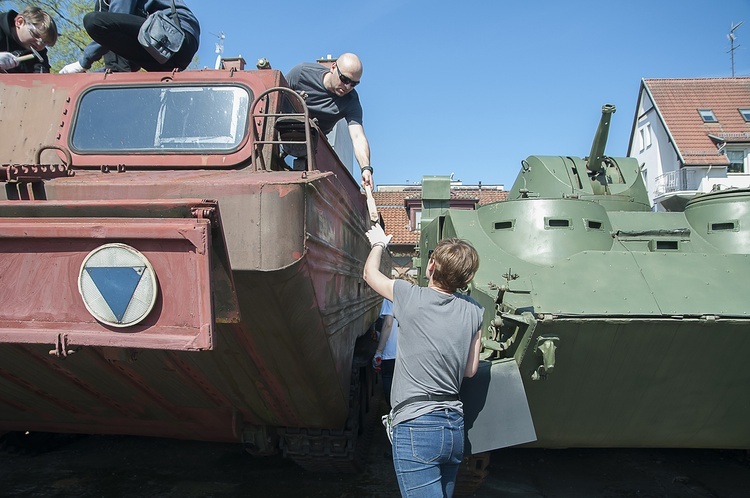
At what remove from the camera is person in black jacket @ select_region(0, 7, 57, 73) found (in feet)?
13.7

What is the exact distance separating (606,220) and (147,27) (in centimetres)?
367

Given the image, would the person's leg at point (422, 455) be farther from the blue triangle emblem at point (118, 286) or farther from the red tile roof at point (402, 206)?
the red tile roof at point (402, 206)

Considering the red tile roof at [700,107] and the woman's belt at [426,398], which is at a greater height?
the red tile roof at [700,107]

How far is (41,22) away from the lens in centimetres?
423

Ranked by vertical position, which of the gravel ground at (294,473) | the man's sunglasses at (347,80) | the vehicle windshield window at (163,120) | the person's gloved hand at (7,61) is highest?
the person's gloved hand at (7,61)

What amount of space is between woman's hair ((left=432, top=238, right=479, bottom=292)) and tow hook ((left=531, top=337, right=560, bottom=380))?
4.12 ft

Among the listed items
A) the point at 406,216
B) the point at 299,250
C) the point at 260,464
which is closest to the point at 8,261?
the point at 299,250

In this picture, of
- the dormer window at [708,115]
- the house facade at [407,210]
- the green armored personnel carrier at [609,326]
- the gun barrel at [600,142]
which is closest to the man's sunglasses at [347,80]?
the green armored personnel carrier at [609,326]

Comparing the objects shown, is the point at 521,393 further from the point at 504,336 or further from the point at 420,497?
the point at 420,497

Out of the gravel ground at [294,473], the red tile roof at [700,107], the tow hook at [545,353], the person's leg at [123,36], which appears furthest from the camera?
the red tile roof at [700,107]

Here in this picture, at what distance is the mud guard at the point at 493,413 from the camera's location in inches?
111

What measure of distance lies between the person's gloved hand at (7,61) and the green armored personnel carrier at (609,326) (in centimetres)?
345

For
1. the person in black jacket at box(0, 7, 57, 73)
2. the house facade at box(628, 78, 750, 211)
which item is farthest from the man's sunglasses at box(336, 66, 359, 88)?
the house facade at box(628, 78, 750, 211)

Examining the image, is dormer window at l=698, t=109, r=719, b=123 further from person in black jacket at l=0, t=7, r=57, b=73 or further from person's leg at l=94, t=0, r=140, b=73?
person in black jacket at l=0, t=7, r=57, b=73
